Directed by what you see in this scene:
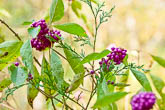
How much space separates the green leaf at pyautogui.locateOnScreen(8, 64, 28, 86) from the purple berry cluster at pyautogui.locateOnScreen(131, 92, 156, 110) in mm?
266

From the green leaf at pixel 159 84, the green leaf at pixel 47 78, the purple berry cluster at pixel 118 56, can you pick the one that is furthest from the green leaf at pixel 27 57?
the green leaf at pixel 159 84

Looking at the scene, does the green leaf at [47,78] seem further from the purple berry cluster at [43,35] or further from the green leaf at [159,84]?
the green leaf at [159,84]

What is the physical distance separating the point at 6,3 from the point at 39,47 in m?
2.02

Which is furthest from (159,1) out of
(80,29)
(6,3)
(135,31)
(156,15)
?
A: (80,29)

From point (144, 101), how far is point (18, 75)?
0.31m

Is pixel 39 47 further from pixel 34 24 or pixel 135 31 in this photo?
pixel 135 31

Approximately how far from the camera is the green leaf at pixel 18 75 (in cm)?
64

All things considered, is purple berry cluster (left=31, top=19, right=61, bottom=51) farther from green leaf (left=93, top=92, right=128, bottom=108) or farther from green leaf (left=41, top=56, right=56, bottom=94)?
green leaf (left=93, top=92, right=128, bottom=108)

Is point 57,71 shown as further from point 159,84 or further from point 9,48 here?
point 159,84

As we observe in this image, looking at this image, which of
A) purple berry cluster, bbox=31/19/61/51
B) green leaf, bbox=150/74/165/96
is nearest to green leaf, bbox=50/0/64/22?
purple berry cluster, bbox=31/19/61/51

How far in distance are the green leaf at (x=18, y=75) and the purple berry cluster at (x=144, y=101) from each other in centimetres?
27

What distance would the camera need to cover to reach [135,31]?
10.0 ft

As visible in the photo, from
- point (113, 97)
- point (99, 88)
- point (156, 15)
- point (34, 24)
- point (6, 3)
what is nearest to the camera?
point (113, 97)

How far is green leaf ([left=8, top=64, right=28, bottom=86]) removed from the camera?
64cm
